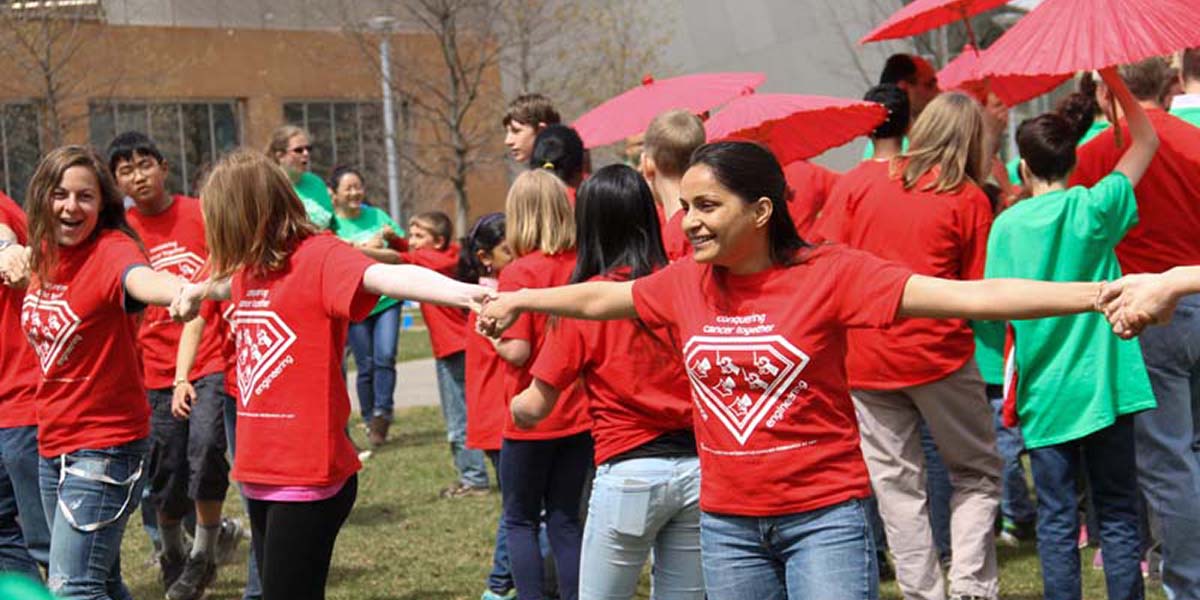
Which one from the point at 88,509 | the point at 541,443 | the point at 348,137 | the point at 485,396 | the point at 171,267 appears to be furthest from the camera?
the point at 348,137

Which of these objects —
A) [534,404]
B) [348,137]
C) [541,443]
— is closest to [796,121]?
[541,443]

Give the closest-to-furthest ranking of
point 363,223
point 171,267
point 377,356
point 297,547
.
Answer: point 297,547, point 171,267, point 363,223, point 377,356

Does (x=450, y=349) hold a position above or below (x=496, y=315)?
below

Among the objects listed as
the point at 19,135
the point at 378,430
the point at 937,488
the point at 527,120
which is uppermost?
the point at 19,135

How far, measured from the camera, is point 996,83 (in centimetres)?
855

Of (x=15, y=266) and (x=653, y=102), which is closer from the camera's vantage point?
(x=15, y=266)

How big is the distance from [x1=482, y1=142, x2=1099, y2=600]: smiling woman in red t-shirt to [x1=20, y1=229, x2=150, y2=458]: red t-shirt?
250cm

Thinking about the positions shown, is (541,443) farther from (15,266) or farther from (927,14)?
(927,14)

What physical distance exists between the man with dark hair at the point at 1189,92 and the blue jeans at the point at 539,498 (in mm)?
2842

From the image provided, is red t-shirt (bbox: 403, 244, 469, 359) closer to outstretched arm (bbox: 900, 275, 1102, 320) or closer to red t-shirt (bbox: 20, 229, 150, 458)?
red t-shirt (bbox: 20, 229, 150, 458)

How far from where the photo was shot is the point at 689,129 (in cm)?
605

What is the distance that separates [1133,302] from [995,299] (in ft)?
1.10

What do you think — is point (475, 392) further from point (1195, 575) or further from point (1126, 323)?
point (1126, 323)

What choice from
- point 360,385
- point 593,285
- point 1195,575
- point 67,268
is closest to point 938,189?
point 1195,575
